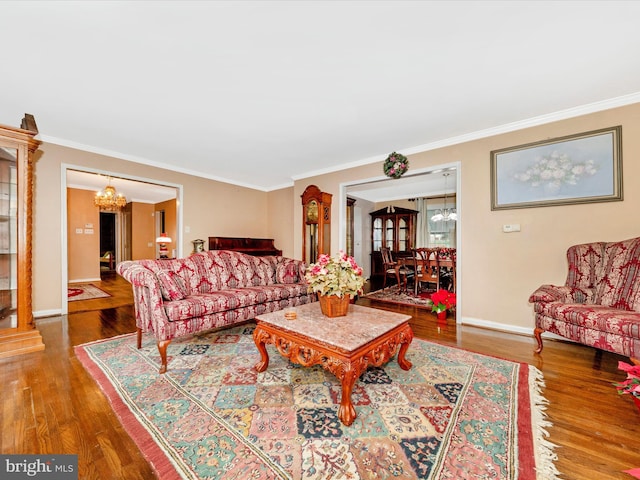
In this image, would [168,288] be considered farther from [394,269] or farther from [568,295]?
[394,269]

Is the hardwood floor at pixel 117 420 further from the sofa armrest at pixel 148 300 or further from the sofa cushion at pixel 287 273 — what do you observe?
the sofa cushion at pixel 287 273

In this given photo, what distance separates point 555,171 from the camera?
9.61 feet

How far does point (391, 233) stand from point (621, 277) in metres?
5.40

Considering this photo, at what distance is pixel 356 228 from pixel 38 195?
20.4 ft

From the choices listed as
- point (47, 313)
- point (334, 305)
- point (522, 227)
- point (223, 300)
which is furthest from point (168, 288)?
point (522, 227)

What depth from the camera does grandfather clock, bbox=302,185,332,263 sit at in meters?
4.93

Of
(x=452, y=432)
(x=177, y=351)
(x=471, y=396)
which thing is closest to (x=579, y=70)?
(x=471, y=396)

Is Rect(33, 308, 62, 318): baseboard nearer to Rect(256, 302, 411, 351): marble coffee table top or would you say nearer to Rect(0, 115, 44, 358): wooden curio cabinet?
Rect(0, 115, 44, 358): wooden curio cabinet

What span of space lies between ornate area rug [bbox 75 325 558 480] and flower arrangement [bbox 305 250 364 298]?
681 mm

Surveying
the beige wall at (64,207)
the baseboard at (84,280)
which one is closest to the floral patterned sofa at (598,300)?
the beige wall at (64,207)

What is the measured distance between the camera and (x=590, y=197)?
273 centimetres

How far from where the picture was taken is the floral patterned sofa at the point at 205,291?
2.31m

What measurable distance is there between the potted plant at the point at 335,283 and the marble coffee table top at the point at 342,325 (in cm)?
9

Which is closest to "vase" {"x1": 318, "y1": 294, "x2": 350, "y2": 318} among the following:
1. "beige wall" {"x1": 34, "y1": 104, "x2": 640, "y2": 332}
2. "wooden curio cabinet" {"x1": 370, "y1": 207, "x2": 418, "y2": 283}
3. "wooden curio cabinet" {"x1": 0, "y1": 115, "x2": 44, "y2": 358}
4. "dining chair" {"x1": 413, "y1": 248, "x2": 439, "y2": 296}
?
"beige wall" {"x1": 34, "y1": 104, "x2": 640, "y2": 332}
